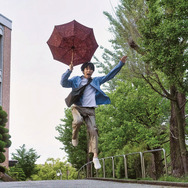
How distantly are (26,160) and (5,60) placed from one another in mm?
10400

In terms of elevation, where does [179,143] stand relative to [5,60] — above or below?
below

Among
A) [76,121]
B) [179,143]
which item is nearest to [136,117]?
[179,143]

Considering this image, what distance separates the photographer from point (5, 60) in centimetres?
3450

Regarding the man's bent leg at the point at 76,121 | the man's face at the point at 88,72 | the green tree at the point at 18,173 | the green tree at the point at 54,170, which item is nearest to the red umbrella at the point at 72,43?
the man's face at the point at 88,72

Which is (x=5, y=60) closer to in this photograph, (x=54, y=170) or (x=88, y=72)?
(x=54, y=170)

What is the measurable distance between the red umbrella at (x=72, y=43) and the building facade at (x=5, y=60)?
87.2 feet

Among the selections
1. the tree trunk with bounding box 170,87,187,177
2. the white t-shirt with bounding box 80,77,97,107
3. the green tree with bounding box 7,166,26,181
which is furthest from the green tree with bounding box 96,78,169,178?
the white t-shirt with bounding box 80,77,97,107

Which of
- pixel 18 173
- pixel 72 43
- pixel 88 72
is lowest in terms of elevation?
pixel 18 173

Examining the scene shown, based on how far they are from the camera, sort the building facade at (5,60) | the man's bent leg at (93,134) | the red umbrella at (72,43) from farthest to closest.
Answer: the building facade at (5,60) → the red umbrella at (72,43) → the man's bent leg at (93,134)

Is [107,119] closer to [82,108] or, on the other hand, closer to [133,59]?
[133,59]

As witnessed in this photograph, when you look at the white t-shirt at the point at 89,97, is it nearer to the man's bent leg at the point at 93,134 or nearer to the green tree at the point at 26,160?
the man's bent leg at the point at 93,134

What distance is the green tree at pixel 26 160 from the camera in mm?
34875

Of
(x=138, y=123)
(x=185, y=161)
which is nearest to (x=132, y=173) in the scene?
(x=185, y=161)

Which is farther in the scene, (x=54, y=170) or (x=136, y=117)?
(x=54, y=170)
